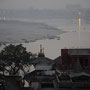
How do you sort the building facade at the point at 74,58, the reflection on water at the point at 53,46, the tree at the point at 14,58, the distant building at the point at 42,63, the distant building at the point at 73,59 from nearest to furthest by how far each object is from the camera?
the distant building at the point at 73,59 → the building facade at the point at 74,58 → the distant building at the point at 42,63 → the tree at the point at 14,58 → the reflection on water at the point at 53,46

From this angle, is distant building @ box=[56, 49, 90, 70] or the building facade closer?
distant building @ box=[56, 49, 90, 70]

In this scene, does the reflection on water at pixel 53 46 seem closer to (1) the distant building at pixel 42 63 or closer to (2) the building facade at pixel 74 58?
(1) the distant building at pixel 42 63

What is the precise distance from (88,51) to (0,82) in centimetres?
466

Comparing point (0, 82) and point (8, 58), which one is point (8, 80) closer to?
point (0, 82)

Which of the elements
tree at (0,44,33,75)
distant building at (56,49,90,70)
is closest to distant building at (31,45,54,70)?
tree at (0,44,33,75)

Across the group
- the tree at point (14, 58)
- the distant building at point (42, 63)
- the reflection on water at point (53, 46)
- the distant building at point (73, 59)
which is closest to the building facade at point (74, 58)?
the distant building at point (73, 59)

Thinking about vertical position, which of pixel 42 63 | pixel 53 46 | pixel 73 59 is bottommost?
pixel 53 46

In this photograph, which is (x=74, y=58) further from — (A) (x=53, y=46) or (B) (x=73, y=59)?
(A) (x=53, y=46)

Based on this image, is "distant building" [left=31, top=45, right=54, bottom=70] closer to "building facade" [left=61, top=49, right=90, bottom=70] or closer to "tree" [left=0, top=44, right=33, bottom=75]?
"tree" [left=0, top=44, right=33, bottom=75]

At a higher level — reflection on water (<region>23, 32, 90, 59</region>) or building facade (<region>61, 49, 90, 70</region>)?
building facade (<region>61, 49, 90, 70</region>)

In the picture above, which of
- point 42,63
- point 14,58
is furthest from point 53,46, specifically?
point 42,63

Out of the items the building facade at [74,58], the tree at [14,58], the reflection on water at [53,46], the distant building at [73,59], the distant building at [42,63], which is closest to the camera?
the distant building at [73,59]

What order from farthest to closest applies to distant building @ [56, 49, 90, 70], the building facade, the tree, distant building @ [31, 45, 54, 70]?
1. the tree
2. distant building @ [31, 45, 54, 70]
3. the building facade
4. distant building @ [56, 49, 90, 70]

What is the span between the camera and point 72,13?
383ft
